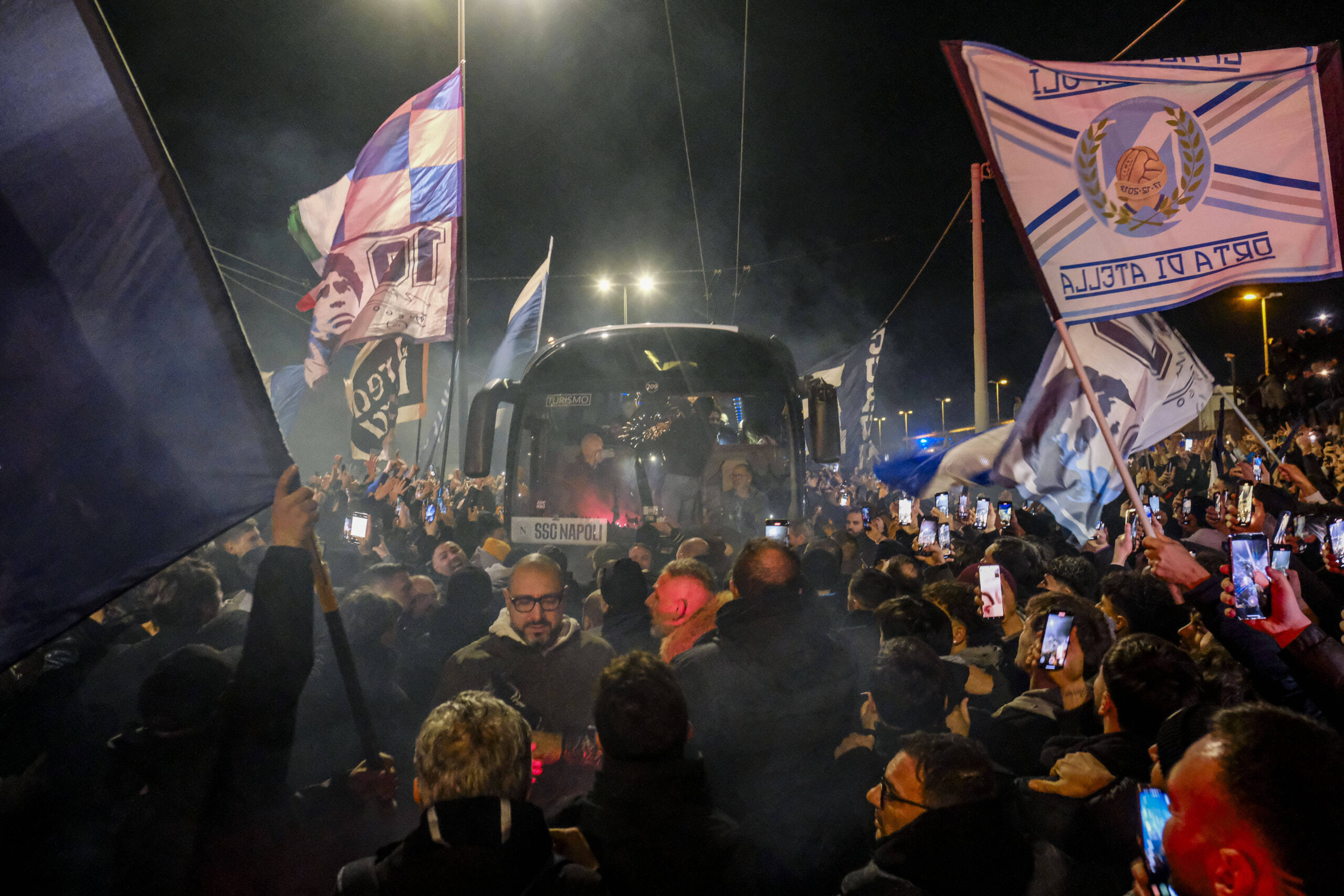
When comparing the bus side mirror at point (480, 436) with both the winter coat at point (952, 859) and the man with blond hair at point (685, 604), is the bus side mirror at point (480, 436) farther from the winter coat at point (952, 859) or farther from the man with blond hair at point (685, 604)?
the winter coat at point (952, 859)

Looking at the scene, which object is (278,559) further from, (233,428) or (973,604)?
(973,604)

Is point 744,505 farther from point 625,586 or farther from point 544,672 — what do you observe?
point 544,672

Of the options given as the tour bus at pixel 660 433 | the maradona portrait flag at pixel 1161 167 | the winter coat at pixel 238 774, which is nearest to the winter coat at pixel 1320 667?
the maradona portrait flag at pixel 1161 167

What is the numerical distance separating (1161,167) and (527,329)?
893cm

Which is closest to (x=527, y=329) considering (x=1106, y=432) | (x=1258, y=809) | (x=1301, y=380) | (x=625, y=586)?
(x=625, y=586)

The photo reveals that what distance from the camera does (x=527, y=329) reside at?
1188cm

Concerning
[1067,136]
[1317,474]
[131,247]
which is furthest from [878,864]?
[1317,474]

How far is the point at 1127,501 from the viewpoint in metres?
9.73

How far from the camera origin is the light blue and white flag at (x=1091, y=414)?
5.27 meters

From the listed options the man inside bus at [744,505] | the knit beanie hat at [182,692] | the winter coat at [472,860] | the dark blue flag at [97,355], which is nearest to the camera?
the winter coat at [472,860]

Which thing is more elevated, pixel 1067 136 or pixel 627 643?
pixel 1067 136

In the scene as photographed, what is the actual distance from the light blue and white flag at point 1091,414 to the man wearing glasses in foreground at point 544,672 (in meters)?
3.22

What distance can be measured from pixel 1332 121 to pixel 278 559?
567cm

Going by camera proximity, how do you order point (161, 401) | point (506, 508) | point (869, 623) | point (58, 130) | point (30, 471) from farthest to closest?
point (506, 508) → point (869, 623) → point (161, 401) → point (58, 130) → point (30, 471)
